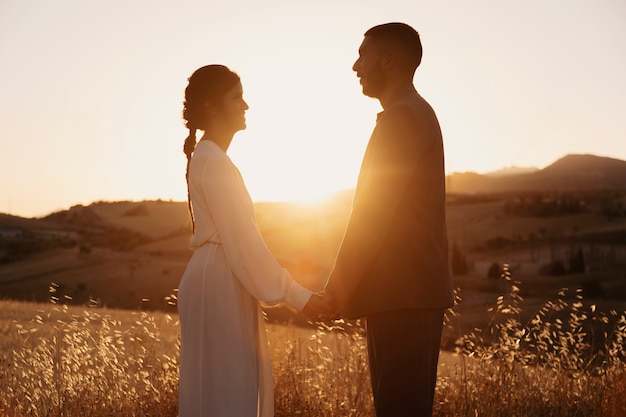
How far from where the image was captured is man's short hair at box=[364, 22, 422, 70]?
4.64 meters

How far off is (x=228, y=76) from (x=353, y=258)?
150cm

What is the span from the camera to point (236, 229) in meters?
4.84

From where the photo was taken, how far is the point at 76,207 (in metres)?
102

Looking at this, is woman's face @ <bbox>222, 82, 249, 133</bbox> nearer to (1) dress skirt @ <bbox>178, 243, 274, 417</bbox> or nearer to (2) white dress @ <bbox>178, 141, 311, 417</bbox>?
(2) white dress @ <bbox>178, 141, 311, 417</bbox>

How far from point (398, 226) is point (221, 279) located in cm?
119

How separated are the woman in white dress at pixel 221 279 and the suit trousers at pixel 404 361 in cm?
59

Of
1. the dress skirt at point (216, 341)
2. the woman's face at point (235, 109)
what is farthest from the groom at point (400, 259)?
the woman's face at point (235, 109)

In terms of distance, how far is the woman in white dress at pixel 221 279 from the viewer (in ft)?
15.9

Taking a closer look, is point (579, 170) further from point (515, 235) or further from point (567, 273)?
point (567, 273)

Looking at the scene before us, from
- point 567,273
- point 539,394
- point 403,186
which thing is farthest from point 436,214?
point 567,273

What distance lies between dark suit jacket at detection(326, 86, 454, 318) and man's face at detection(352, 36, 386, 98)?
0.87 ft

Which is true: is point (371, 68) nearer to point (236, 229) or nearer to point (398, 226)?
point (398, 226)

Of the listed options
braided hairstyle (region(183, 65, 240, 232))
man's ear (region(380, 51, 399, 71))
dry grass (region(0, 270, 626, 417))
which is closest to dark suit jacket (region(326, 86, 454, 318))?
man's ear (region(380, 51, 399, 71))

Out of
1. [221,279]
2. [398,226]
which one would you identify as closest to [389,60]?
[398,226]
